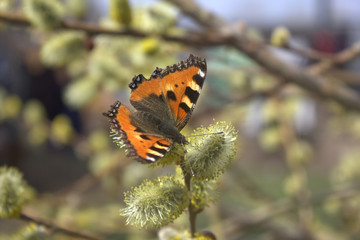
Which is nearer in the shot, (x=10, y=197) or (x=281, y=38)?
(x=10, y=197)

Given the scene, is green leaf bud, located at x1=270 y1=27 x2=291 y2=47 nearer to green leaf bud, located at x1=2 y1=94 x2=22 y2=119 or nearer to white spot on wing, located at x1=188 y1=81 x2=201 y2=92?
white spot on wing, located at x1=188 y1=81 x2=201 y2=92

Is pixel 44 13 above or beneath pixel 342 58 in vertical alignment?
above

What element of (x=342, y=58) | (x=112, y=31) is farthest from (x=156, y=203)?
(x=342, y=58)

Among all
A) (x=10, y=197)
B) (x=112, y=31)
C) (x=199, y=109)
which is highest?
(x=199, y=109)

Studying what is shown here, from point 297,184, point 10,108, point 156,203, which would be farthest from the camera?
point 10,108

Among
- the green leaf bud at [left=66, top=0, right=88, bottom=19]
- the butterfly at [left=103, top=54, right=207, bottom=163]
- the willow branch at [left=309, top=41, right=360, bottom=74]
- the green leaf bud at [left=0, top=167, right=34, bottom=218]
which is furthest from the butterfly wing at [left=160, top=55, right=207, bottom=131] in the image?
the green leaf bud at [left=66, top=0, right=88, bottom=19]

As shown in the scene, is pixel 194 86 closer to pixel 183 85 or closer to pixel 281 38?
pixel 183 85

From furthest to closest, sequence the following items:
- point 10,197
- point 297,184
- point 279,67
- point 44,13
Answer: point 297,184
point 279,67
point 44,13
point 10,197
